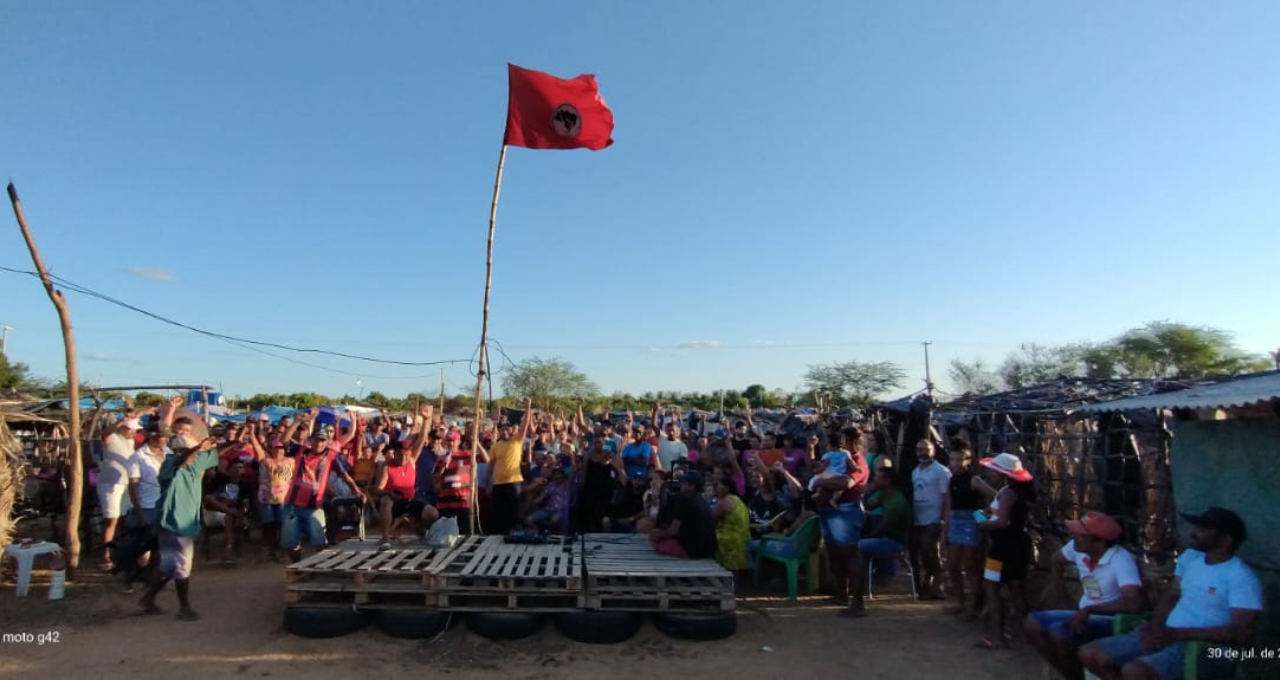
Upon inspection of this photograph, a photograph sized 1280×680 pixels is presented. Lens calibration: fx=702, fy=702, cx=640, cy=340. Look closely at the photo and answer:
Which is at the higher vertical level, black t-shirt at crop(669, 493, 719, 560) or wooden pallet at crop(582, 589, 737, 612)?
black t-shirt at crop(669, 493, 719, 560)

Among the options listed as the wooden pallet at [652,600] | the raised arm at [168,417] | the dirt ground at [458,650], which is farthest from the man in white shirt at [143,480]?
the wooden pallet at [652,600]

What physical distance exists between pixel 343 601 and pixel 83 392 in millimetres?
10602

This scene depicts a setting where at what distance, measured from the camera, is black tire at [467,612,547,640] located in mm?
6094

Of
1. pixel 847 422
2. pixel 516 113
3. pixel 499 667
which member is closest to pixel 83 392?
pixel 516 113

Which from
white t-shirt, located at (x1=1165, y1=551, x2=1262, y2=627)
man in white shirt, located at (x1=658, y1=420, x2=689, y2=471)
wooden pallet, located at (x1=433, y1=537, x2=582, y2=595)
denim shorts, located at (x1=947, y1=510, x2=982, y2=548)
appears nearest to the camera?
white t-shirt, located at (x1=1165, y1=551, x2=1262, y2=627)

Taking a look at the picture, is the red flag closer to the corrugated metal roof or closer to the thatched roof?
the corrugated metal roof

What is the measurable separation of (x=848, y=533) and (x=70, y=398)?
894cm

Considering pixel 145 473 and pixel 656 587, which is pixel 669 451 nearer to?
pixel 656 587

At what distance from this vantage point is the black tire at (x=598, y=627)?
6.10 meters

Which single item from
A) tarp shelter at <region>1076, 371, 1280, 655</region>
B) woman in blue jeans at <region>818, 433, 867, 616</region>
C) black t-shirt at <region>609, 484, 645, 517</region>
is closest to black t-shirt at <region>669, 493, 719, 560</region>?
woman in blue jeans at <region>818, 433, 867, 616</region>

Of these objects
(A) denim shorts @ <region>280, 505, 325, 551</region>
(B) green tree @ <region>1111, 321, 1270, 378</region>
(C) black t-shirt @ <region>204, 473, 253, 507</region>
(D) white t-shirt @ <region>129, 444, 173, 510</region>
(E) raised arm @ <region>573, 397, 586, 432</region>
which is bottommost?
(A) denim shorts @ <region>280, 505, 325, 551</region>

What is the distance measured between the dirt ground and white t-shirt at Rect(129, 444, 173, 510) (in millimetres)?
1244

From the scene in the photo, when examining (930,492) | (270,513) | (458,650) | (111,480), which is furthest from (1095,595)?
(111,480)

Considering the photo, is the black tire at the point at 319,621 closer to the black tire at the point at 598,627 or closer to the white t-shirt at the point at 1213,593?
the black tire at the point at 598,627
